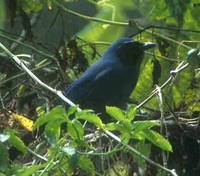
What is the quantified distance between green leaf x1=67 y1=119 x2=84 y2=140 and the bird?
4.29 feet

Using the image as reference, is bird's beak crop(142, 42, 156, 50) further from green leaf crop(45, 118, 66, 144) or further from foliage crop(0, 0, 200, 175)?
green leaf crop(45, 118, 66, 144)

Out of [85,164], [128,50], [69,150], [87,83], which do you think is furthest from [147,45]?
[69,150]

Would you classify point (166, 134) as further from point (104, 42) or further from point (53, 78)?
point (104, 42)

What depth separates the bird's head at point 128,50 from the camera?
3756 millimetres

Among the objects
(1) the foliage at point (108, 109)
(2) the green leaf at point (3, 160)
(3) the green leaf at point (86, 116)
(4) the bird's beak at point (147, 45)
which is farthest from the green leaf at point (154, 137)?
(4) the bird's beak at point (147, 45)

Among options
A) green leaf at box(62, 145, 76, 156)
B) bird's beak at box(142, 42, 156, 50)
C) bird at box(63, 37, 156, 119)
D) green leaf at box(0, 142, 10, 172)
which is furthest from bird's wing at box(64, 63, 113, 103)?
green leaf at box(62, 145, 76, 156)

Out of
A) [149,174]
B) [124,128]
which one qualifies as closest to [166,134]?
[149,174]

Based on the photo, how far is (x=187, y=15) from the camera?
344 centimetres

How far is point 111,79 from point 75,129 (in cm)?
151

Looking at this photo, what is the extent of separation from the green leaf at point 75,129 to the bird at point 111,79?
131cm

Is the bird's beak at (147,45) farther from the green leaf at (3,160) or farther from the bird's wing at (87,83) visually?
the green leaf at (3,160)

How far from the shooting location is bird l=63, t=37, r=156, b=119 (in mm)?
3627

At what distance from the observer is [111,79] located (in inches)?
148

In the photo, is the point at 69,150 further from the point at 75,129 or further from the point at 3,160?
the point at 3,160
